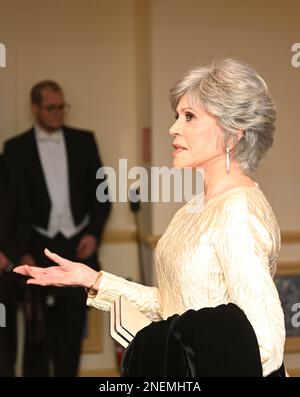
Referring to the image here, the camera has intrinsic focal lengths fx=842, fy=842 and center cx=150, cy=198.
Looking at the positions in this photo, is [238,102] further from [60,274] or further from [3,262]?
[3,262]

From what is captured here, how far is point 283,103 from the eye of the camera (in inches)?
163

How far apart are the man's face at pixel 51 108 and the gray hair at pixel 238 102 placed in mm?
2366

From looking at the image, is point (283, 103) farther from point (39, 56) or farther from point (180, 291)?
point (180, 291)

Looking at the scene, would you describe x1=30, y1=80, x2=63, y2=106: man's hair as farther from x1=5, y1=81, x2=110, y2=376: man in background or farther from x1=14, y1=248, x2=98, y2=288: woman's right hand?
x1=14, y1=248, x2=98, y2=288: woman's right hand

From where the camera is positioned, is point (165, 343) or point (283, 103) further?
point (283, 103)

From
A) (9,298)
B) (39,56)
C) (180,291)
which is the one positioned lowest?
(9,298)

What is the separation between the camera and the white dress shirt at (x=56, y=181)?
4207 millimetres

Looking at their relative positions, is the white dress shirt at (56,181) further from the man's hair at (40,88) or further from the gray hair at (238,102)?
the gray hair at (238,102)

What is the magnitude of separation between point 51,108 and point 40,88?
116mm

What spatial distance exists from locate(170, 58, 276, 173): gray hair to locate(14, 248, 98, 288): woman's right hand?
437 millimetres

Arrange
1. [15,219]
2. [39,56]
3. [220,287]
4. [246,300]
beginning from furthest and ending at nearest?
[39,56]
[15,219]
[220,287]
[246,300]

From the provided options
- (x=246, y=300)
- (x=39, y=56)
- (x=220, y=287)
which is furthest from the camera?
(x=39, y=56)

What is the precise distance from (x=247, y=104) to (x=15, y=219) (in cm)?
243
